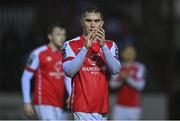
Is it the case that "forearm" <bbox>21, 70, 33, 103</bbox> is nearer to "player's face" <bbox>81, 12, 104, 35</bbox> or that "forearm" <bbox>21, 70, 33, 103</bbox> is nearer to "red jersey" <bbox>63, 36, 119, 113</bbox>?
"red jersey" <bbox>63, 36, 119, 113</bbox>

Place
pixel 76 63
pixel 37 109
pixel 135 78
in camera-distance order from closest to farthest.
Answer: pixel 76 63 → pixel 37 109 → pixel 135 78

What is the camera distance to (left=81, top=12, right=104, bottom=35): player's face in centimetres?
680

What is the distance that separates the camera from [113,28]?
513 inches

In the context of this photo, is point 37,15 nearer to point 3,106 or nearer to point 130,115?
point 3,106

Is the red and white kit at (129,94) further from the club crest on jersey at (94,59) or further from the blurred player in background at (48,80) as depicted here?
the club crest on jersey at (94,59)

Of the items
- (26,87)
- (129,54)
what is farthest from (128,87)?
(26,87)

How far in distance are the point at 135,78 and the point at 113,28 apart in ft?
5.47

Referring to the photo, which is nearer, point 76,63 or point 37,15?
point 76,63

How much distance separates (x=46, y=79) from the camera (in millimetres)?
9352

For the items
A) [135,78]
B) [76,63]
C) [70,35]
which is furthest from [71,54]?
[70,35]

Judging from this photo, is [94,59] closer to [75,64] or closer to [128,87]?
[75,64]

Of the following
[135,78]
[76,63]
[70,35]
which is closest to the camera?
[76,63]

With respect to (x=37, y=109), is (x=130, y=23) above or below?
above

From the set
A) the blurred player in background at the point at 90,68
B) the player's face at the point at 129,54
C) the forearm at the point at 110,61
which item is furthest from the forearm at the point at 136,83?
the forearm at the point at 110,61
